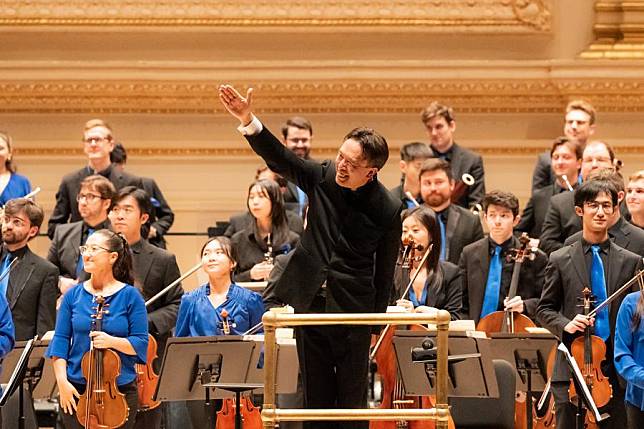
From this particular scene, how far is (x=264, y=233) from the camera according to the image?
6.54 metres

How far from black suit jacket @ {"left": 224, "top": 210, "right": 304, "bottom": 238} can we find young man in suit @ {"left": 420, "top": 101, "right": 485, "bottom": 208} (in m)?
0.98

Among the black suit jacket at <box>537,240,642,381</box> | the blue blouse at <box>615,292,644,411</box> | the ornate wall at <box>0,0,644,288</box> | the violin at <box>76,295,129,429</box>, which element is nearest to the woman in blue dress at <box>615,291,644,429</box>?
the blue blouse at <box>615,292,644,411</box>

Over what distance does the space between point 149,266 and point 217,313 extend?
1.73 feet

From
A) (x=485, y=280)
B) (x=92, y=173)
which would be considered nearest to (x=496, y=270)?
(x=485, y=280)

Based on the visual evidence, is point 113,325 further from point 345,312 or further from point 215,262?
point 345,312

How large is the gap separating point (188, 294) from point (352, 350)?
1748mm

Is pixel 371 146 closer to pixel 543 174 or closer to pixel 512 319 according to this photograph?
pixel 512 319

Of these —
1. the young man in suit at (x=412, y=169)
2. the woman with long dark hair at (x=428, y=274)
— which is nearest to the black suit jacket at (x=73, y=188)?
the young man in suit at (x=412, y=169)

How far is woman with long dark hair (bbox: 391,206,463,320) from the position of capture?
233 inches

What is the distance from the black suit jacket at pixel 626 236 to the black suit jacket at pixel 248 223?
1499 millimetres

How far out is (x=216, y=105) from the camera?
8.56 m

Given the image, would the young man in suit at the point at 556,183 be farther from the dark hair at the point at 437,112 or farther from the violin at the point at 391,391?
the violin at the point at 391,391

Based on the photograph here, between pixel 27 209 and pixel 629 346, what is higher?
pixel 27 209

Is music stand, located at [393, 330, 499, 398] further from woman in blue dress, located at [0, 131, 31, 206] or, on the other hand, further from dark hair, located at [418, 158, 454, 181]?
woman in blue dress, located at [0, 131, 31, 206]
